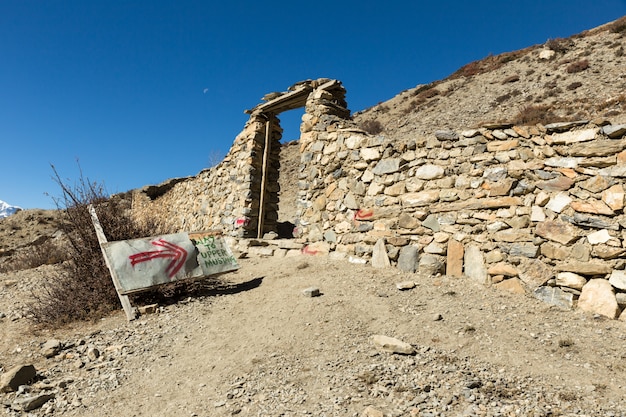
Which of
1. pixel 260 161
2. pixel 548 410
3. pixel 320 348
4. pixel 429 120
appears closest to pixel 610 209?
pixel 548 410

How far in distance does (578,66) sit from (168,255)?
22.5m

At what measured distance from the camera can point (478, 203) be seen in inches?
190

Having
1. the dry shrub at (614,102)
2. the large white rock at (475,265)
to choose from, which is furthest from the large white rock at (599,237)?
the dry shrub at (614,102)

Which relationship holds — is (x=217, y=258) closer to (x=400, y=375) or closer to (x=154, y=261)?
(x=154, y=261)

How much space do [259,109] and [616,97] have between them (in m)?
13.6

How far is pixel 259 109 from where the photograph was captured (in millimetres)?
9352

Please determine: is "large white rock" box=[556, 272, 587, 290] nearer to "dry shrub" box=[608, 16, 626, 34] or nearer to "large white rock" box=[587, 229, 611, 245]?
"large white rock" box=[587, 229, 611, 245]

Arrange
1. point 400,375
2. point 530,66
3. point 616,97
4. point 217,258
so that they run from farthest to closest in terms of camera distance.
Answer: point 530,66 → point 616,97 → point 217,258 → point 400,375

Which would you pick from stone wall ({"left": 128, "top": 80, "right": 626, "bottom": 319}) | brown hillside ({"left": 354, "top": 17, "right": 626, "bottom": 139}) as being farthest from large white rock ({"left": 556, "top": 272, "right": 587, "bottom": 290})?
brown hillside ({"left": 354, "top": 17, "right": 626, "bottom": 139})

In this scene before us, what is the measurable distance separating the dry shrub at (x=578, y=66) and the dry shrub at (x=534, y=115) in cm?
503

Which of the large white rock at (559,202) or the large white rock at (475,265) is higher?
the large white rock at (559,202)

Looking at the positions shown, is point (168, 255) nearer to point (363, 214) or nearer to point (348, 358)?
point (363, 214)

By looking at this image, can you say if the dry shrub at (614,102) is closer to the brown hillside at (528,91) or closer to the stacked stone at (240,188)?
the brown hillside at (528,91)

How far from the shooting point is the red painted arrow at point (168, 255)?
16.5 feet
